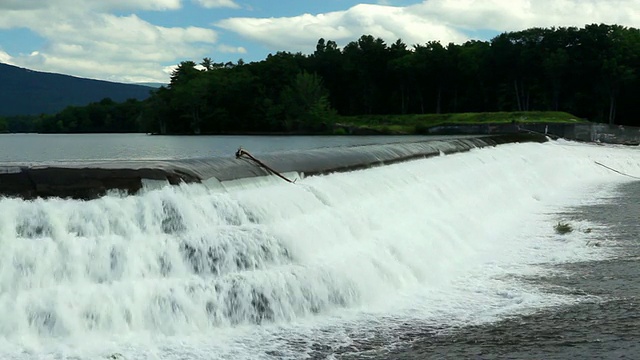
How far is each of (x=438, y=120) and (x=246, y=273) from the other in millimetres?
76813

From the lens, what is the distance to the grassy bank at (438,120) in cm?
7294

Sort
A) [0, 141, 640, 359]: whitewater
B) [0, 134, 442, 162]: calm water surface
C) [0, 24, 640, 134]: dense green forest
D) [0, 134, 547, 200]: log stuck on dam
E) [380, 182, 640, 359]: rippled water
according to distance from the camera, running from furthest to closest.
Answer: [0, 24, 640, 134]: dense green forest
[0, 134, 442, 162]: calm water surface
[0, 134, 547, 200]: log stuck on dam
[380, 182, 640, 359]: rippled water
[0, 141, 640, 359]: whitewater

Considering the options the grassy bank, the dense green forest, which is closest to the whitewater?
the grassy bank

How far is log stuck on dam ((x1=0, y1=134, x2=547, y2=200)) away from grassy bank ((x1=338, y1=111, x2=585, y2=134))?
5818cm

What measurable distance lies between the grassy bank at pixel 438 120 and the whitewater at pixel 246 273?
6051 cm

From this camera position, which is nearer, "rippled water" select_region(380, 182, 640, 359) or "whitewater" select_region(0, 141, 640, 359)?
"whitewater" select_region(0, 141, 640, 359)

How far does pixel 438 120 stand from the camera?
83750mm

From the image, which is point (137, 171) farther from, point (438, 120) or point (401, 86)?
point (401, 86)

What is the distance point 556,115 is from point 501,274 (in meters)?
66.4

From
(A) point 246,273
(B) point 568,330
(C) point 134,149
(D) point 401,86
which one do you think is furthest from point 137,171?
(D) point 401,86

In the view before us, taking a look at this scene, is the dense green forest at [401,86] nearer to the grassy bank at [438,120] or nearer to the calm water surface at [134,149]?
the grassy bank at [438,120]

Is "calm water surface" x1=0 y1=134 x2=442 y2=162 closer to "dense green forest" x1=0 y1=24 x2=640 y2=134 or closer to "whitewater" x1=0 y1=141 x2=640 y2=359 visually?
"whitewater" x1=0 y1=141 x2=640 y2=359

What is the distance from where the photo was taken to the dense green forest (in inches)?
3211

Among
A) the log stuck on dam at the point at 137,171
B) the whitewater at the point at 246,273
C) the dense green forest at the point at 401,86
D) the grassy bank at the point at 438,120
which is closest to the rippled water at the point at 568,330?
the whitewater at the point at 246,273
